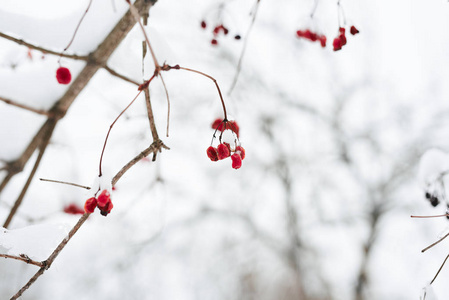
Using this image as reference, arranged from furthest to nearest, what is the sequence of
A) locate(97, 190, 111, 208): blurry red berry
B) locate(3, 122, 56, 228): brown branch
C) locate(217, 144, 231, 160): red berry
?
locate(3, 122, 56, 228): brown branch
locate(217, 144, 231, 160): red berry
locate(97, 190, 111, 208): blurry red berry

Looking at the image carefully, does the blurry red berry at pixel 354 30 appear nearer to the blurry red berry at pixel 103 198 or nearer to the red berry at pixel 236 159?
the red berry at pixel 236 159

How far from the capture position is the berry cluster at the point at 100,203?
1.04 m

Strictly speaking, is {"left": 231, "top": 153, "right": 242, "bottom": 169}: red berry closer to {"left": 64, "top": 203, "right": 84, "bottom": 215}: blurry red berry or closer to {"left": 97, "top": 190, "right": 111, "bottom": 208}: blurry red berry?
{"left": 97, "top": 190, "right": 111, "bottom": 208}: blurry red berry

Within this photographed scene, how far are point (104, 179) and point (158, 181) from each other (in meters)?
0.79

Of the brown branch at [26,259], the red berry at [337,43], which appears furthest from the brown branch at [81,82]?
the red berry at [337,43]

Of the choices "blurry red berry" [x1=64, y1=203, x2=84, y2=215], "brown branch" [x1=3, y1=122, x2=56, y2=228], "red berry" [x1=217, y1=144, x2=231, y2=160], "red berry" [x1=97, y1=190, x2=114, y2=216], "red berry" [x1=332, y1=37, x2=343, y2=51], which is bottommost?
"red berry" [x1=97, y1=190, x2=114, y2=216]

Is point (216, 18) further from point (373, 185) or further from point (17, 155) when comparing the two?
point (373, 185)

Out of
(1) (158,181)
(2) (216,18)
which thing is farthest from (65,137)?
(2) (216,18)

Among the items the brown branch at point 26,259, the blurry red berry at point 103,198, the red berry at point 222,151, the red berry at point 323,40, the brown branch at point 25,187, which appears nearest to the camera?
the brown branch at point 26,259

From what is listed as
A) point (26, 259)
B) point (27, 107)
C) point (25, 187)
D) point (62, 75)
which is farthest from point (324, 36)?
point (26, 259)

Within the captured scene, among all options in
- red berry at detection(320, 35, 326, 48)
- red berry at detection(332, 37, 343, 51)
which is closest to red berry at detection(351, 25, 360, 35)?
red berry at detection(332, 37, 343, 51)

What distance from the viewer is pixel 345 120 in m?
8.67

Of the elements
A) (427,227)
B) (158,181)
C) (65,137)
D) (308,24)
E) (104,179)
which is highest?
(427,227)

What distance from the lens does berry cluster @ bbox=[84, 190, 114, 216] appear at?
104 cm
